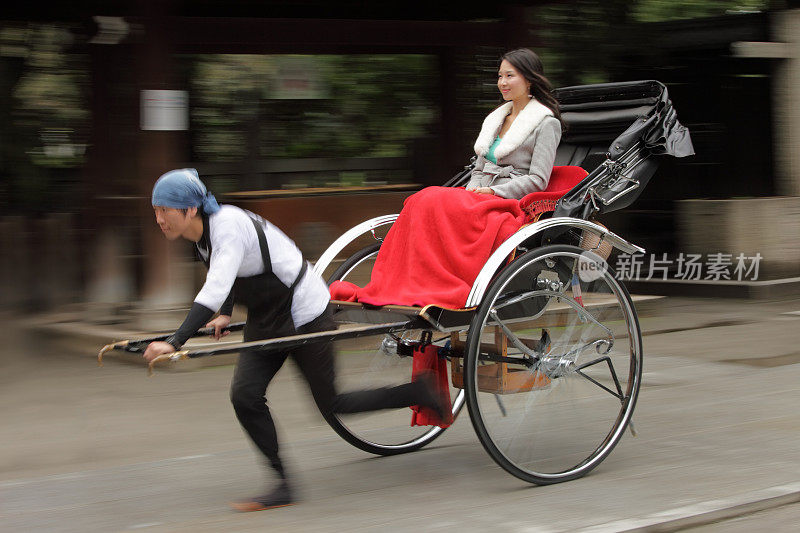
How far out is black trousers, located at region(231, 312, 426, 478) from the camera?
4027 millimetres

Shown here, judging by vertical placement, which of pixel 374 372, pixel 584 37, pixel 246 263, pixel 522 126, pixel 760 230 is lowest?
pixel 374 372

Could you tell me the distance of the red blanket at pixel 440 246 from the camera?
437 cm

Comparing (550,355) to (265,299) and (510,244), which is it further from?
(265,299)

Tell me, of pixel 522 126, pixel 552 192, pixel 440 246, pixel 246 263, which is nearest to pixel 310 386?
pixel 246 263

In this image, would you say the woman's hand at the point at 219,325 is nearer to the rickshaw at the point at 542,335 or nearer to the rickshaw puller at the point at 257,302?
the rickshaw puller at the point at 257,302

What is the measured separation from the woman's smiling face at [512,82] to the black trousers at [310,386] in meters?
1.52

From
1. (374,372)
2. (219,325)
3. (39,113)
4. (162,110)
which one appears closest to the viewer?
(219,325)

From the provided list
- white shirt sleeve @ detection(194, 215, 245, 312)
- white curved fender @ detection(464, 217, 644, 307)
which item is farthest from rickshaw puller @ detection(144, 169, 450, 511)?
white curved fender @ detection(464, 217, 644, 307)

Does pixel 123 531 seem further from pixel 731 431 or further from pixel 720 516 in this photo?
pixel 731 431

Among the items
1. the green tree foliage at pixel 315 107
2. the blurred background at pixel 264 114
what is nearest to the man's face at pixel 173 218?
the blurred background at pixel 264 114

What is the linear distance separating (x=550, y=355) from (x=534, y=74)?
1397 mm

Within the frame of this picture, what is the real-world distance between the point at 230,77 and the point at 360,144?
141 cm

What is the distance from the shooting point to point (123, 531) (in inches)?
158

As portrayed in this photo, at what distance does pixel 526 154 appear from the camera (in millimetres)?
4867
